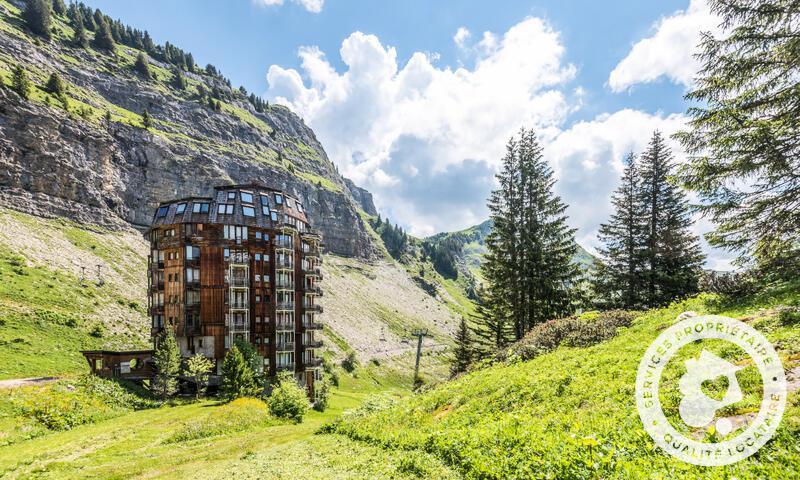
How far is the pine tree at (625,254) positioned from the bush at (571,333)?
1721cm

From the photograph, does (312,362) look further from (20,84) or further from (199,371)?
(20,84)

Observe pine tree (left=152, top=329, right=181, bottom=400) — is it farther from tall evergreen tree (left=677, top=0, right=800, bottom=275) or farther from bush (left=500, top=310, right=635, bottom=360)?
tall evergreen tree (left=677, top=0, right=800, bottom=275)

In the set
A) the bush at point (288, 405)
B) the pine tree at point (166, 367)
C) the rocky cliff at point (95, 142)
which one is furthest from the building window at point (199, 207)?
the rocky cliff at point (95, 142)

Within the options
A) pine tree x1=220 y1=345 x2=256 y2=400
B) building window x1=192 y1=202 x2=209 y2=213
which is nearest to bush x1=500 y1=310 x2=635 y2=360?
pine tree x1=220 y1=345 x2=256 y2=400

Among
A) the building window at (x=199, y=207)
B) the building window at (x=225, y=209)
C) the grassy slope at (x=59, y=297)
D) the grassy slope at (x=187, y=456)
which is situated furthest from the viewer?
the building window at (x=225, y=209)

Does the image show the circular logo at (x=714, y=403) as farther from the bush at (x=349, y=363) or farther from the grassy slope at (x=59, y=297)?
the bush at (x=349, y=363)

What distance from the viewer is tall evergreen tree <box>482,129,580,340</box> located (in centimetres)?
3516

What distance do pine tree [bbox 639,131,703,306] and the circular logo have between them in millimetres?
25706

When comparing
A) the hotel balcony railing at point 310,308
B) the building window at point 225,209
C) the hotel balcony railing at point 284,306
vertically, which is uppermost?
the building window at point 225,209

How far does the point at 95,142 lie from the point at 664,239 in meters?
148

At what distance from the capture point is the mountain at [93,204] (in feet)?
200

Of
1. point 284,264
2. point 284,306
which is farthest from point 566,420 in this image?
point 284,264

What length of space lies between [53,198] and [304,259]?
3295 inches

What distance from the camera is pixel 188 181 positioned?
144625mm
